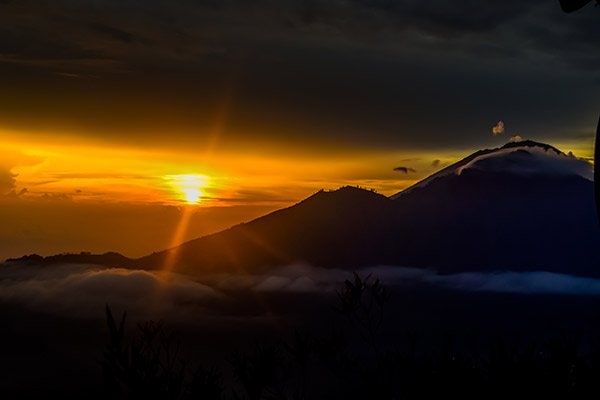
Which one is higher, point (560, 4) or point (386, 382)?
point (560, 4)

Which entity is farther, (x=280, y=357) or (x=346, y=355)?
(x=346, y=355)

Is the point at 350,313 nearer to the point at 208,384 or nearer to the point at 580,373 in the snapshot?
the point at 208,384

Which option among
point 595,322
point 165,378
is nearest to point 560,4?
point 595,322

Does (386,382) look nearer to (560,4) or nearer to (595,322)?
(595,322)

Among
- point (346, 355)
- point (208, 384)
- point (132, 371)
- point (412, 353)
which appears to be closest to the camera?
point (132, 371)

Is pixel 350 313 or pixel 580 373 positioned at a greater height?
pixel 350 313

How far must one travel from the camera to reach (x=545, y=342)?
750 inches

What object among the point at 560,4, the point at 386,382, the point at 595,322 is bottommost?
the point at 386,382

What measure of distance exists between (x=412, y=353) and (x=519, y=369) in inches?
236

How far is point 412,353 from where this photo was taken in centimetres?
2242

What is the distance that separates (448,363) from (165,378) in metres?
6.84

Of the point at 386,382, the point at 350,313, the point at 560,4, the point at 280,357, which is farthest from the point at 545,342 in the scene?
the point at 560,4

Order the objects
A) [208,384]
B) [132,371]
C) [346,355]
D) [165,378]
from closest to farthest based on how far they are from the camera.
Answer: [132,371]
[165,378]
[208,384]
[346,355]

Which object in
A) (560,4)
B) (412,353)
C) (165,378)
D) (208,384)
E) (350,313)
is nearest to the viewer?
(560,4)
